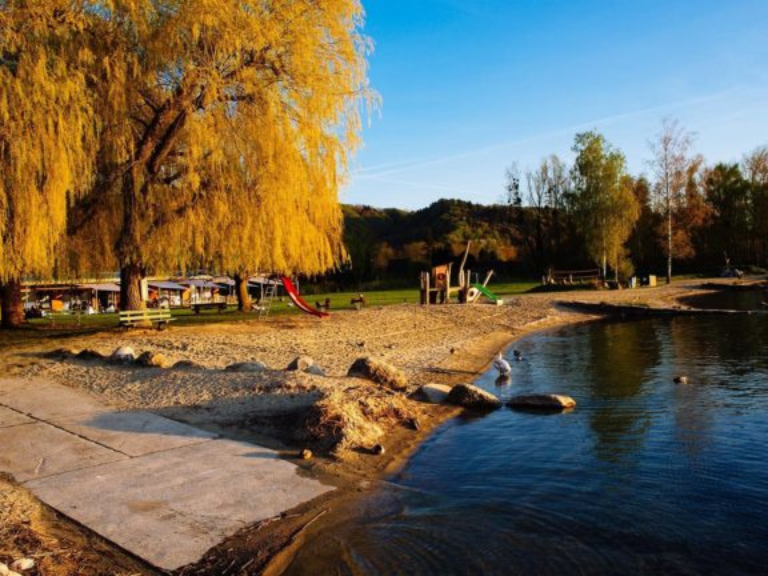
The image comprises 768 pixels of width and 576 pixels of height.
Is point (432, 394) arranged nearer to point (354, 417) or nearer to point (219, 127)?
point (354, 417)

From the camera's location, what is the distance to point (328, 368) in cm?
1465

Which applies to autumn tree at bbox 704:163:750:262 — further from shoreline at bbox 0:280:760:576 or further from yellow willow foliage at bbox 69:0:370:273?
yellow willow foliage at bbox 69:0:370:273

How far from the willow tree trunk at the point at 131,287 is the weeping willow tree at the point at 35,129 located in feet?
10.9

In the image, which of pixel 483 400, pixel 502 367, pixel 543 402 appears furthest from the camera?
pixel 502 367

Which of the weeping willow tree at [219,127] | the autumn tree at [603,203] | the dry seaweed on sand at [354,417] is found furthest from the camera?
the autumn tree at [603,203]

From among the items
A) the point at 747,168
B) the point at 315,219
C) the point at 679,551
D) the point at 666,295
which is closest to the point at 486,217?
the point at 747,168

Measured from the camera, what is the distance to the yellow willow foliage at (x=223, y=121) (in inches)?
667

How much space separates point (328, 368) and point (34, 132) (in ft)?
29.6

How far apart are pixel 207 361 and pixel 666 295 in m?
34.7

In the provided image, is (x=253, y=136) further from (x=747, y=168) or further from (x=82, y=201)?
(x=747, y=168)

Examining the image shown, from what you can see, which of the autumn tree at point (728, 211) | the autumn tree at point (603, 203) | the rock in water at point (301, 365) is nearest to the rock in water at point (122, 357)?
the rock in water at point (301, 365)

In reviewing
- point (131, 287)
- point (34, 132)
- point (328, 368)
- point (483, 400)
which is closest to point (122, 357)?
point (328, 368)

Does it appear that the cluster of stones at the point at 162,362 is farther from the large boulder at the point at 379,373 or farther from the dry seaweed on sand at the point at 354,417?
Answer: the dry seaweed on sand at the point at 354,417

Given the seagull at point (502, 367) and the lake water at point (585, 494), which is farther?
the seagull at point (502, 367)
